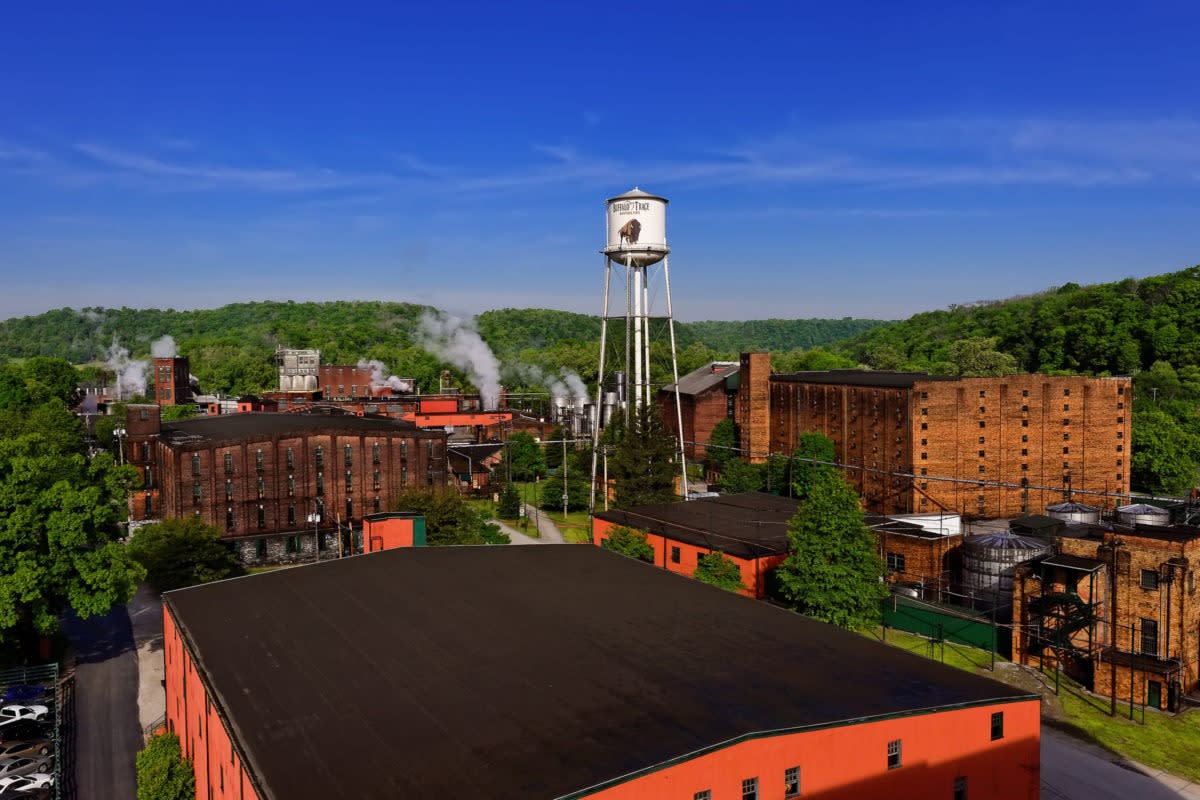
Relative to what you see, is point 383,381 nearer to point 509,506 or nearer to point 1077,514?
point 509,506

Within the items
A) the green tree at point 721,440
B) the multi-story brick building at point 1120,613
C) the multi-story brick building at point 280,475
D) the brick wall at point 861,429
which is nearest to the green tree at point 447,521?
the multi-story brick building at point 280,475

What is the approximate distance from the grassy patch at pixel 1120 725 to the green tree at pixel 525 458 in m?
41.7

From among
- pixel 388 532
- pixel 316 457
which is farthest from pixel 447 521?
pixel 316 457

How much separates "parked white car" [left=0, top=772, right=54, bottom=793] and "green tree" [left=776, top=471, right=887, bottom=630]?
22723 mm

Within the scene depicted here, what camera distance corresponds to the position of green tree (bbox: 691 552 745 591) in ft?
116

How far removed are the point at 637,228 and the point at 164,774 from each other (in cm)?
3802

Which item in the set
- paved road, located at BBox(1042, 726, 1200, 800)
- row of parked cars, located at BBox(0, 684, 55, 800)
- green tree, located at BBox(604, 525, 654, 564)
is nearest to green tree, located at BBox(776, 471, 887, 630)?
paved road, located at BBox(1042, 726, 1200, 800)

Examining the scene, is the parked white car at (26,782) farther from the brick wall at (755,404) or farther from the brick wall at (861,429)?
the brick wall at (755,404)

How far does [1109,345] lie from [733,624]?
9747 cm

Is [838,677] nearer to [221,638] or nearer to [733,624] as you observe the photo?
[733,624]

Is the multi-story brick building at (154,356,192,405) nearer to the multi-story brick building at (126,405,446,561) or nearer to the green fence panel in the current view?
the multi-story brick building at (126,405,446,561)

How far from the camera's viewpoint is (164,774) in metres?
Answer: 21.4

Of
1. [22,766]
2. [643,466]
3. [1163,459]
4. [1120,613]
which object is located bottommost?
[22,766]

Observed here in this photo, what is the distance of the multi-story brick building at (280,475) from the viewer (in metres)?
44.4
